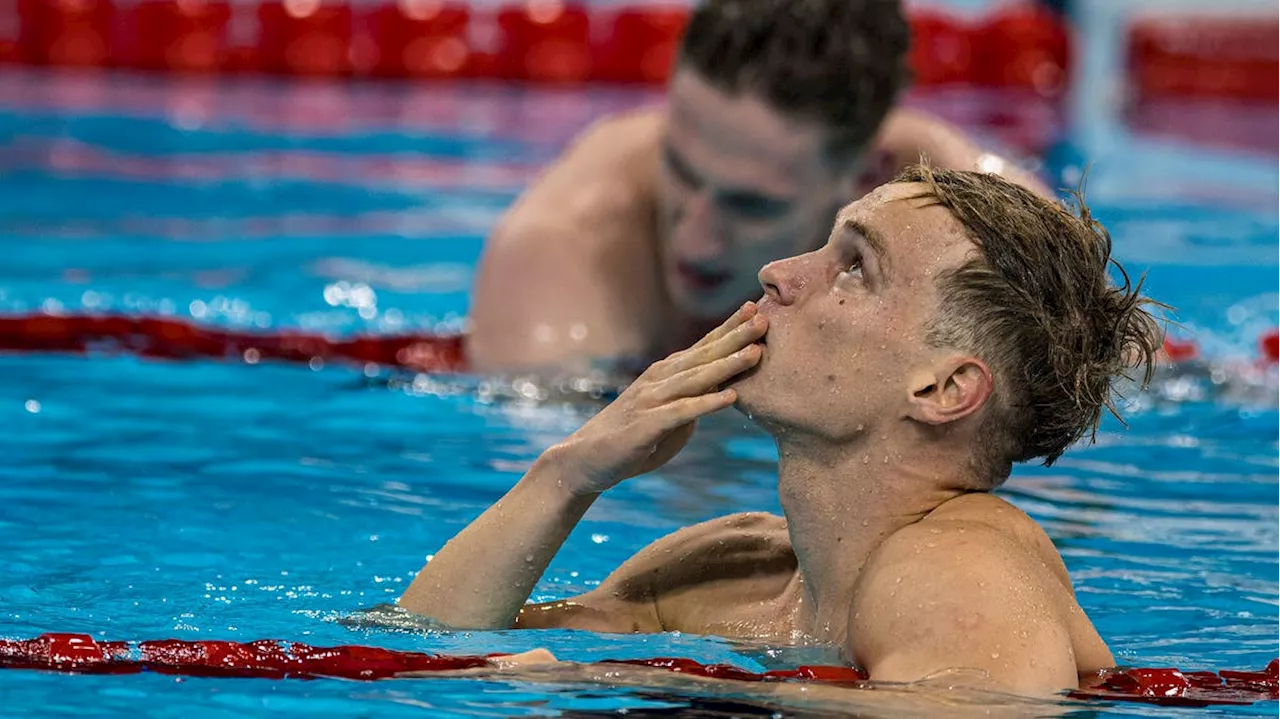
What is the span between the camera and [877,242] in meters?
2.75

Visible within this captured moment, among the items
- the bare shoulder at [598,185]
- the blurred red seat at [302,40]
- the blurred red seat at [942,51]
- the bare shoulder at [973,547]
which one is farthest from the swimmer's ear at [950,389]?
the blurred red seat at [302,40]

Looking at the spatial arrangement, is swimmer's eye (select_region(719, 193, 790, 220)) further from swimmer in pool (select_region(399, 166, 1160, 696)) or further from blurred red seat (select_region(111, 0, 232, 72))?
blurred red seat (select_region(111, 0, 232, 72))

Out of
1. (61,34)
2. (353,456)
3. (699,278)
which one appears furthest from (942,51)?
(353,456)

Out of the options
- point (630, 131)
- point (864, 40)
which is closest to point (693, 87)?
point (864, 40)

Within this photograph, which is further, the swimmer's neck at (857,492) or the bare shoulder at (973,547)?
the swimmer's neck at (857,492)

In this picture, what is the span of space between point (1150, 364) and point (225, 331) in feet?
12.7

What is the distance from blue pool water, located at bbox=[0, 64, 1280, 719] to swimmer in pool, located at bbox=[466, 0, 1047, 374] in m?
0.34

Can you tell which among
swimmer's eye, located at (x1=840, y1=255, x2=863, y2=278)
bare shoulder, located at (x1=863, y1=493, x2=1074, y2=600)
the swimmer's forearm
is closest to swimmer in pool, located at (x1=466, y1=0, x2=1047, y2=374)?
the swimmer's forearm

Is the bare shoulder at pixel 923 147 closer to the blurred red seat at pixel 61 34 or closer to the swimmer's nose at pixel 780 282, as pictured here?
the swimmer's nose at pixel 780 282

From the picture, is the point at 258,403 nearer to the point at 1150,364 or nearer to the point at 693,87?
the point at 693,87

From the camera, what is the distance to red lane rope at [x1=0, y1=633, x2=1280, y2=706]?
2.80 m

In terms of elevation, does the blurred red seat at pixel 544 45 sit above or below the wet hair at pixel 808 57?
above

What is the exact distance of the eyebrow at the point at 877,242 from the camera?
274 cm

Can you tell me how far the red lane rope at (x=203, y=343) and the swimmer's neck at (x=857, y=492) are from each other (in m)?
2.96
